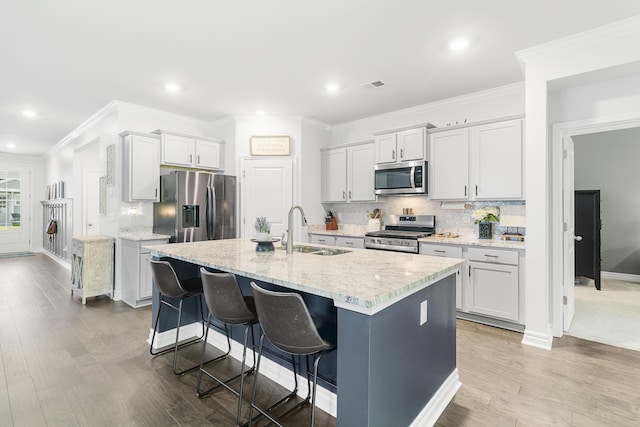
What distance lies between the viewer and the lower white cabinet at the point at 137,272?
4.03m

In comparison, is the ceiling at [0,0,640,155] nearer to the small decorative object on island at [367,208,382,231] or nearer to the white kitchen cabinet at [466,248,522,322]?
the small decorative object on island at [367,208,382,231]

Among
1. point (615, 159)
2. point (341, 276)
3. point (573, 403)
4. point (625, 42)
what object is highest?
point (625, 42)

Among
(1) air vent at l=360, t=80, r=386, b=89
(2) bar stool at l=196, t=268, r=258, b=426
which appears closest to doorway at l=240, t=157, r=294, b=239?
(1) air vent at l=360, t=80, r=386, b=89

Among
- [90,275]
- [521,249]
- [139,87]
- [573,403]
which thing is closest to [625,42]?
[521,249]

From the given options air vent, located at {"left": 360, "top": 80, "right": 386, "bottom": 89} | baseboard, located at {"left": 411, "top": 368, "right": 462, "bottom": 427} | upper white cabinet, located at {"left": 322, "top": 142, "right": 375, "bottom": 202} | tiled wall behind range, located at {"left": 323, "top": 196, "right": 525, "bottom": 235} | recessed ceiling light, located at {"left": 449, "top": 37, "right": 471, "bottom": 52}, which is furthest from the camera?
upper white cabinet, located at {"left": 322, "top": 142, "right": 375, "bottom": 202}

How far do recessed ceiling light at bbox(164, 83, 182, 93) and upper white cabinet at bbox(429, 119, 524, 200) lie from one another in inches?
126

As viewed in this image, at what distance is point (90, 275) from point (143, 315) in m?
1.14

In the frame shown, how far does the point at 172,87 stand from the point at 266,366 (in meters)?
3.32

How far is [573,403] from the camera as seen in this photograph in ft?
6.89

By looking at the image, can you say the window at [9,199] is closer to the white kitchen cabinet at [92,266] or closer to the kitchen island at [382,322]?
the white kitchen cabinet at [92,266]

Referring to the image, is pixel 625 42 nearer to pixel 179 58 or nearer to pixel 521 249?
pixel 521 249

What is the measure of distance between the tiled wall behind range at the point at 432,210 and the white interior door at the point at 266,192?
848 mm

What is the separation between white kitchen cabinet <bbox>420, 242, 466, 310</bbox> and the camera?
3625 millimetres

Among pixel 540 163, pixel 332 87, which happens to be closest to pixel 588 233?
pixel 540 163
